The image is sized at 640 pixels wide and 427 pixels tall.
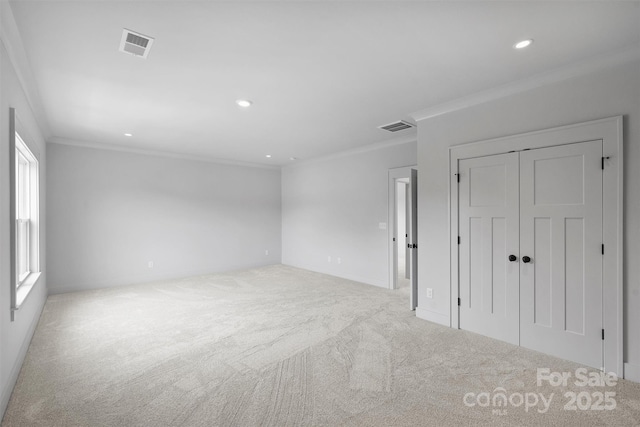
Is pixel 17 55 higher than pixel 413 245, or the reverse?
pixel 17 55

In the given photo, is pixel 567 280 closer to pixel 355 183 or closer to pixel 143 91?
pixel 355 183

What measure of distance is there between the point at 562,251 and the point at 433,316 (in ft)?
5.19

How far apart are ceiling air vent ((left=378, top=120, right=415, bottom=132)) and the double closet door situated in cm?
118

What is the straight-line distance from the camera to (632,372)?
2402 mm

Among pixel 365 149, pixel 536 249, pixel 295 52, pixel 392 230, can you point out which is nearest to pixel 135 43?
pixel 295 52

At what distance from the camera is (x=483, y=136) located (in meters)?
3.29

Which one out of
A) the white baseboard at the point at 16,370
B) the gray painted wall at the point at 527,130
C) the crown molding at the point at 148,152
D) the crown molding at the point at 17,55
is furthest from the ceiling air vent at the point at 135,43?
the crown molding at the point at 148,152

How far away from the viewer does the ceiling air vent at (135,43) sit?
2154mm

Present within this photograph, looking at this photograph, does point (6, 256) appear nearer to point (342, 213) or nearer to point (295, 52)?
point (295, 52)

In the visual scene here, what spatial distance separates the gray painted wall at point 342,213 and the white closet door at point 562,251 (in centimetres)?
242

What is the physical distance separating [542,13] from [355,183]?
4.25 m

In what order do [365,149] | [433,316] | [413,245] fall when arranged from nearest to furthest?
[433,316] → [413,245] → [365,149]

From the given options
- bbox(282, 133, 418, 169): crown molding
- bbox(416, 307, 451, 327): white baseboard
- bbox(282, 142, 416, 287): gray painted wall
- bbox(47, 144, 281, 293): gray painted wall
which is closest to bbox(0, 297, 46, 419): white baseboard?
bbox(47, 144, 281, 293): gray painted wall

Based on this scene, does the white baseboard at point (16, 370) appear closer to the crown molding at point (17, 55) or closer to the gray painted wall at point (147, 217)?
the gray painted wall at point (147, 217)
